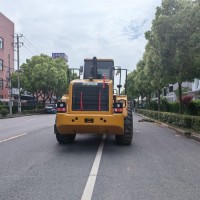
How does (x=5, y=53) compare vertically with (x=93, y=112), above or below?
above

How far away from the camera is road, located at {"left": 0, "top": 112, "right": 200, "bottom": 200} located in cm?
662

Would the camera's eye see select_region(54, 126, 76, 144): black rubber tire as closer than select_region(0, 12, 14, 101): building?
Yes

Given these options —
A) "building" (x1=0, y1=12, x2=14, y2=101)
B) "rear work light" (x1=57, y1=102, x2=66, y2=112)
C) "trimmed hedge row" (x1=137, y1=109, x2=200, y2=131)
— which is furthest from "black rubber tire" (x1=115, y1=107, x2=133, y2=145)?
"building" (x1=0, y1=12, x2=14, y2=101)

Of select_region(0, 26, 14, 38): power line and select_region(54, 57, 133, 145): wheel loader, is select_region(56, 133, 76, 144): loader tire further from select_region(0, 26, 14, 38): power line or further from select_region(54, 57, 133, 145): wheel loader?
select_region(0, 26, 14, 38): power line

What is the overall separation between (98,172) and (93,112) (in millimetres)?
4033

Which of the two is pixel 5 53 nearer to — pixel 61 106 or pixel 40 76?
pixel 40 76

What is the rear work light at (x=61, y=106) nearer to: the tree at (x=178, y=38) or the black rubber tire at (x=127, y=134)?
the black rubber tire at (x=127, y=134)

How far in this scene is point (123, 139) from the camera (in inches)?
524

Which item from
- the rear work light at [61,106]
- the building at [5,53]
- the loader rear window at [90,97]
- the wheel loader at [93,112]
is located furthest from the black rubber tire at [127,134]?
the building at [5,53]

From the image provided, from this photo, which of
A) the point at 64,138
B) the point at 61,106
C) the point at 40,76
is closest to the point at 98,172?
the point at 61,106

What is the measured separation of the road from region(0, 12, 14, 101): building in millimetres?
52001

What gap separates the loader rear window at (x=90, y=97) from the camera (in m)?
12.4

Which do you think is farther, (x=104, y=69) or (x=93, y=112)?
(x=104, y=69)

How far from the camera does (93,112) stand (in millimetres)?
12266
